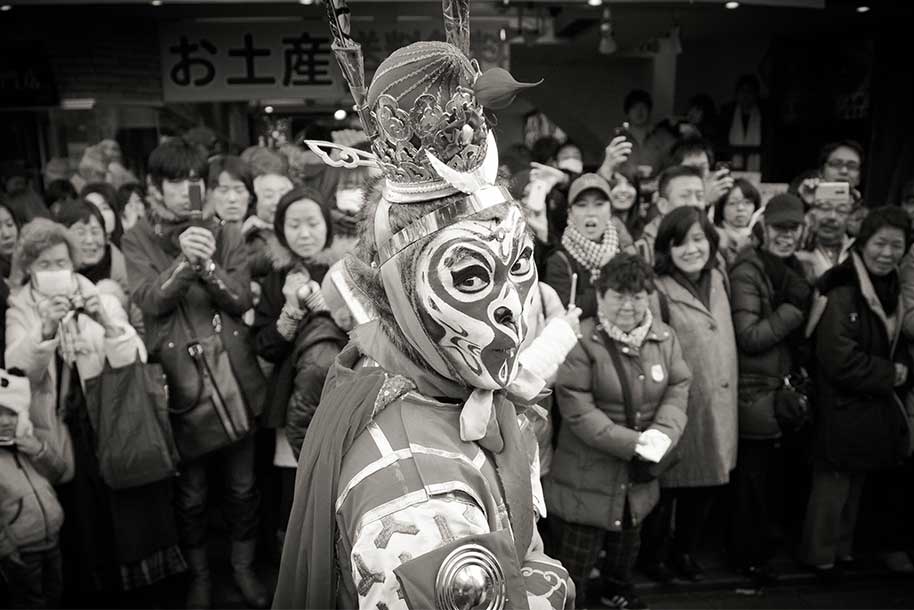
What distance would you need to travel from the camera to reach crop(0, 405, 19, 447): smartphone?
9.22ft

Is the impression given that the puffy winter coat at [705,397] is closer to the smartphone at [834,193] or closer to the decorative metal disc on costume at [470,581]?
the smartphone at [834,193]

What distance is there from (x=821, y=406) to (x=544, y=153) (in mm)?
3135

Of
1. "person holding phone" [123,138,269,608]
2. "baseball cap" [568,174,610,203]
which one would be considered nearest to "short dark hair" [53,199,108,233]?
"person holding phone" [123,138,269,608]

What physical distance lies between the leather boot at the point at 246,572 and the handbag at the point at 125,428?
0.63 m

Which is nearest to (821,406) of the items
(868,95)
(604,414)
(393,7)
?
(604,414)

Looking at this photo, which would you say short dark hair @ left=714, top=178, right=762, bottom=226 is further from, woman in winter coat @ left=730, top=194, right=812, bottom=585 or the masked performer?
the masked performer

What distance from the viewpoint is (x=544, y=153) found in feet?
20.2

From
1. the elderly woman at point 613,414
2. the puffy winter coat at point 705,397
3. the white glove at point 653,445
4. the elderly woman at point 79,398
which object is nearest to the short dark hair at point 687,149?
the puffy winter coat at point 705,397

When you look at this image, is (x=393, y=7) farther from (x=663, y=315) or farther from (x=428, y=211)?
(x=428, y=211)

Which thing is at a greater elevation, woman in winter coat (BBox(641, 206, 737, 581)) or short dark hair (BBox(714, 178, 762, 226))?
short dark hair (BBox(714, 178, 762, 226))

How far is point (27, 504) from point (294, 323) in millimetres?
1208

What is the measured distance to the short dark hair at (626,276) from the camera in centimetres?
319

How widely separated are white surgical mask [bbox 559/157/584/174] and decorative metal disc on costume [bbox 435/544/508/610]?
451 cm

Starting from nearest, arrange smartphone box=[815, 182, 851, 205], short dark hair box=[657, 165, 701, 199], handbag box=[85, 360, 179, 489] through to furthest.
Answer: handbag box=[85, 360, 179, 489] → short dark hair box=[657, 165, 701, 199] → smartphone box=[815, 182, 851, 205]
